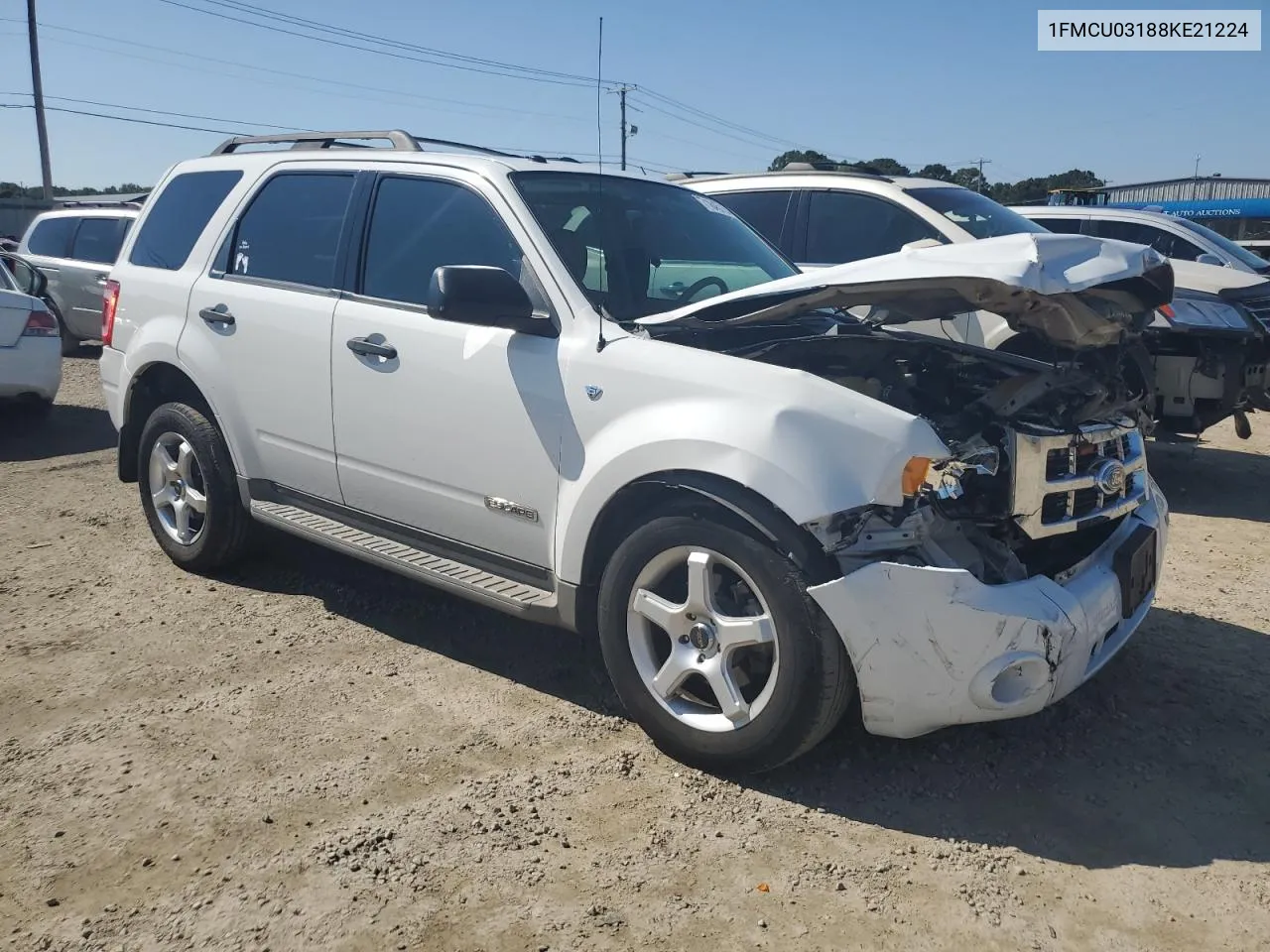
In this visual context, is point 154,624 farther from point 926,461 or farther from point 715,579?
point 926,461

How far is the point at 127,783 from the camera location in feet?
10.5

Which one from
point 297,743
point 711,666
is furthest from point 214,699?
point 711,666

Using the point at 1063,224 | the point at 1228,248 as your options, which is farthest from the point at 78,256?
the point at 1228,248

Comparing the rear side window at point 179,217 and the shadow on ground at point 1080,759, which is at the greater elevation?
the rear side window at point 179,217

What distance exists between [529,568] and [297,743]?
0.97 meters

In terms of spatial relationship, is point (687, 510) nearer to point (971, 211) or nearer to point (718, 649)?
point (718, 649)

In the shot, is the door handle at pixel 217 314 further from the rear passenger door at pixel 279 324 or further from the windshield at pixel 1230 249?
the windshield at pixel 1230 249

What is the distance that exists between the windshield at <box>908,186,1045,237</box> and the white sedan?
6.92 m

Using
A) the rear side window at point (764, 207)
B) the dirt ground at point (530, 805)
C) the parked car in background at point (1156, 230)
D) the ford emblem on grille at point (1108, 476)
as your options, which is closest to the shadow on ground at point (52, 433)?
the dirt ground at point (530, 805)

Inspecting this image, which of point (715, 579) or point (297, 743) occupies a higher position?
point (715, 579)

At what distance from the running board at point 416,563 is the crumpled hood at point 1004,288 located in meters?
1.05

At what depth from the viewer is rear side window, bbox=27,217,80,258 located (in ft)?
42.1

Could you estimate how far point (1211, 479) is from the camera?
784 cm

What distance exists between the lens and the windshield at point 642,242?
376 cm
